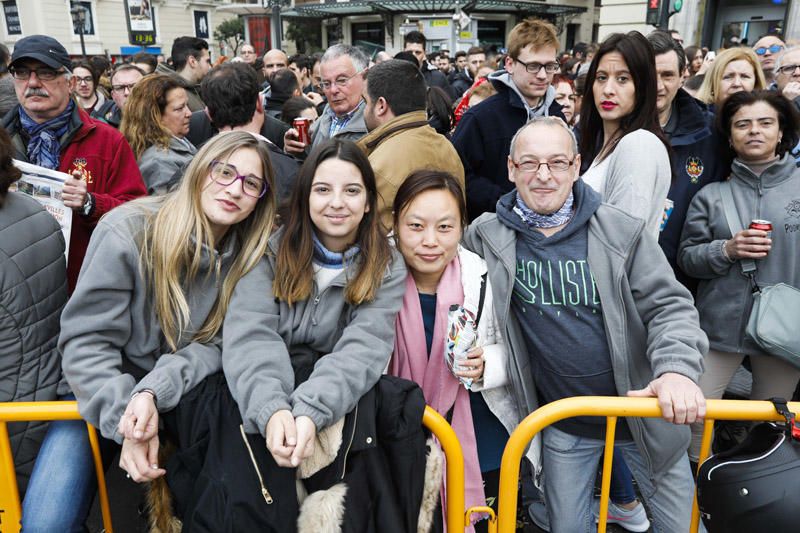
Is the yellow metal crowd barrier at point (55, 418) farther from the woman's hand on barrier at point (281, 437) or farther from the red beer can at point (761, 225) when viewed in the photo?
the red beer can at point (761, 225)

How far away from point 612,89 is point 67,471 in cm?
283

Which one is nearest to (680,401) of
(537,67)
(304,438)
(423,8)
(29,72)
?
(304,438)

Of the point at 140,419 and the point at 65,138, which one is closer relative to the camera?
the point at 140,419

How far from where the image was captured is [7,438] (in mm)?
1942

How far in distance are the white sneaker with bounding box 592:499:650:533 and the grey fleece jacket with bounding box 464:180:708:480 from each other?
35.3 inches

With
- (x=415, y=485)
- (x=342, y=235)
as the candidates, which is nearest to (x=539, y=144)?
(x=342, y=235)

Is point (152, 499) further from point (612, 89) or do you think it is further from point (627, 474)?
point (612, 89)

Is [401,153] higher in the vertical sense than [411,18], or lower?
lower

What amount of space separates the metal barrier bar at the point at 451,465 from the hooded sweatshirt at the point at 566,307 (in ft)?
1.80

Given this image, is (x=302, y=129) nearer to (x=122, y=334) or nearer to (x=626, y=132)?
(x=626, y=132)

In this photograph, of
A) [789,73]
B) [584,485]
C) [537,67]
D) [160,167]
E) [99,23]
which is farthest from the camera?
[99,23]

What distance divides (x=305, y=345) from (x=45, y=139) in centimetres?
197

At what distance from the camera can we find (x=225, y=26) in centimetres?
Answer: 4216

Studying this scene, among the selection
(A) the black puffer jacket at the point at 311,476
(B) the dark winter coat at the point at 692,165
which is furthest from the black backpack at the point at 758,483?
(B) the dark winter coat at the point at 692,165
